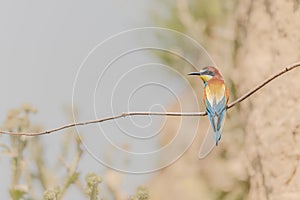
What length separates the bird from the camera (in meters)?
1.45

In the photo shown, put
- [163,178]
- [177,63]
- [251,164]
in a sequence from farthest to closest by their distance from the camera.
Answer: [163,178] < [177,63] < [251,164]

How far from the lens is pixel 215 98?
4.91 feet

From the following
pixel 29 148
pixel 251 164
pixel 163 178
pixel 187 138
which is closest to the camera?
pixel 251 164

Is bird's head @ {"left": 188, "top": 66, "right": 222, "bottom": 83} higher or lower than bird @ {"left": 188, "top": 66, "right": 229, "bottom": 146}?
higher

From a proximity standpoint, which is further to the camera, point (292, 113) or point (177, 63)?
point (177, 63)

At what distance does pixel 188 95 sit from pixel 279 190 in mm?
2645

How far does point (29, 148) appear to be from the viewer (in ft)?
8.09

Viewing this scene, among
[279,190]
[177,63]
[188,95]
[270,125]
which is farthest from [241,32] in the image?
[188,95]

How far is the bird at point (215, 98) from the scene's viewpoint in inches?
57.2

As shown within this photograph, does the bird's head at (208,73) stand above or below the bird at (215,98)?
above

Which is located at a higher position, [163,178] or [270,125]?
[163,178]

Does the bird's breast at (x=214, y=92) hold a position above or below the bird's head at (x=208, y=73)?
below

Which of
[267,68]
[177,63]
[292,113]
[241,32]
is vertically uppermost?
[177,63]

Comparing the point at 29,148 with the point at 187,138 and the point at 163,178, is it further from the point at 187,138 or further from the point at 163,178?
the point at 163,178
